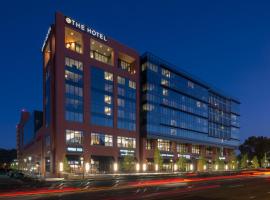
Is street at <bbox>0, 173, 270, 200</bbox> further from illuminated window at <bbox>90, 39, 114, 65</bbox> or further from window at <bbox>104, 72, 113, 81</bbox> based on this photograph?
illuminated window at <bbox>90, 39, 114, 65</bbox>

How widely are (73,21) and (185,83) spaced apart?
58.1m

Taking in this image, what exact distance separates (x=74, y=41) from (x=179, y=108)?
51.6m

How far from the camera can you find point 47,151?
→ 103625 mm

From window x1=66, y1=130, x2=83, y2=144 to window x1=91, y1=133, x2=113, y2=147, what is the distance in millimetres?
4663

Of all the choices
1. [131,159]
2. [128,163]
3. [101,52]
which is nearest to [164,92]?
[101,52]

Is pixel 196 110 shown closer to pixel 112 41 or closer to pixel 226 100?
pixel 226 100

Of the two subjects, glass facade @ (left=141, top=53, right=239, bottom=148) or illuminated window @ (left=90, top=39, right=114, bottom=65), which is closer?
illuminated window @ (left=90, top=39, right=114, bottom=65)

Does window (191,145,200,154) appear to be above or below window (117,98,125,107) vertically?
below

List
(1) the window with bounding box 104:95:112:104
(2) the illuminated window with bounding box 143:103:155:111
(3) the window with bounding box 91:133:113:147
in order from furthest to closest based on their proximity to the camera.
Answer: (2) the illuminated window with bounding box 143:103:155:111
(1) the window with bounding box 104:95:112:104
(3) the window with bounding box 91:133:113:147

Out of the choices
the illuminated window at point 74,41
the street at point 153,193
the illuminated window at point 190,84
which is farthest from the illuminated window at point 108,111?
the street at point 153,193

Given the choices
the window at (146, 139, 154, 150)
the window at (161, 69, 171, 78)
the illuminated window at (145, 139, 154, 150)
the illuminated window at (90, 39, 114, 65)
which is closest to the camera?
the illuminated window at (90, 39, 114, 65)

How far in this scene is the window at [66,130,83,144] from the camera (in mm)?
95938

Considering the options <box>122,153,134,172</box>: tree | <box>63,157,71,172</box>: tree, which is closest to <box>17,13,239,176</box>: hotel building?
<box>122,153,134,172</box>: tree

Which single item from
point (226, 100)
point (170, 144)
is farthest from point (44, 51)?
point (226, 100)
